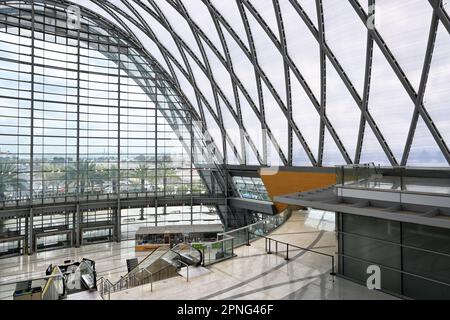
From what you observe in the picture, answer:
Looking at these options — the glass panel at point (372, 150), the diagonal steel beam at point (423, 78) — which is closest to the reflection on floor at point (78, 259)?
the glass panel at point (372, 150)

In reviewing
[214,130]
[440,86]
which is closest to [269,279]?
[440,86]

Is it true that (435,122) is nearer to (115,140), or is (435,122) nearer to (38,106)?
(115,140)

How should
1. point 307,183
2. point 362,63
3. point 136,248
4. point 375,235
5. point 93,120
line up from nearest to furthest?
point 375,235 < point 362,63 < point 307,183 < point 136,248 < point 93,120

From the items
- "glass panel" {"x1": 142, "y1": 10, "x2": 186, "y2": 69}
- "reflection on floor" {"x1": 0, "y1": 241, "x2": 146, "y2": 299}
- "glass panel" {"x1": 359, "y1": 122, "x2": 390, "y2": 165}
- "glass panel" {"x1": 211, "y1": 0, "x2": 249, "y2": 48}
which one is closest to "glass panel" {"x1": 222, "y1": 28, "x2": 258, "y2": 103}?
"glass panel" {"x1": 211, "y1": 0, "x2": 249, "y2": 48}

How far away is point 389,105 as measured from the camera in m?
16.7

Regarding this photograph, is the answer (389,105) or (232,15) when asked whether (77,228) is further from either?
(389,105)

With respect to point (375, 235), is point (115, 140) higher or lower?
higher

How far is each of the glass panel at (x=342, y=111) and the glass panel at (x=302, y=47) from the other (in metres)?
0.97

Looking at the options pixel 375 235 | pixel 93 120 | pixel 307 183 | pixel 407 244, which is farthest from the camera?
pixel 93 120

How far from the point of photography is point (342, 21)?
632 inches

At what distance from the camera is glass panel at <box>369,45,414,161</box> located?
51.6 ft

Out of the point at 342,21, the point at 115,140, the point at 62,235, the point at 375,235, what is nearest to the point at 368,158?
the point at 342,21

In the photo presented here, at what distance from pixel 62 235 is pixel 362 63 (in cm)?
3122

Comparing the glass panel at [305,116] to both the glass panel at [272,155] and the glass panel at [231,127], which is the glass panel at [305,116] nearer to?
the glass panel at [272,155]
